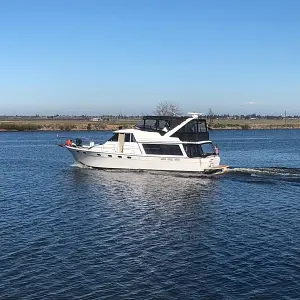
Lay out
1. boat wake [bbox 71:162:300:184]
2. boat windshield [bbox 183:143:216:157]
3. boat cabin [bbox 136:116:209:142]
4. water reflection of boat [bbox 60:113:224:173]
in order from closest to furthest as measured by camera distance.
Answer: boat wake [bbox 71:162:300:184], water reflection of boat [bbox 60:113:224:173], boat windshield [bbox 183:143:216:157], boat cabin [bbox 136:116:209:142]

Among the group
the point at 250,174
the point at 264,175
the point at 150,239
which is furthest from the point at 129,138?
the point at 150,239

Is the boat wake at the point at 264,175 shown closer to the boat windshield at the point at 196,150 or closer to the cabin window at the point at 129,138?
the boat windshield at the point at 196,150

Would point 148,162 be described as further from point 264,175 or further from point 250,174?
point 264,175

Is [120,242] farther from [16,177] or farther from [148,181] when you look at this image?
[16,177]

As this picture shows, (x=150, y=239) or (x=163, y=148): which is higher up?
(x=163, y=148)

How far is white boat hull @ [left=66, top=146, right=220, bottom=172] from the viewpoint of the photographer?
44.0 metres

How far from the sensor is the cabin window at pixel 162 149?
44562 millimetres

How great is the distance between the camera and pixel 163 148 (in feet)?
147

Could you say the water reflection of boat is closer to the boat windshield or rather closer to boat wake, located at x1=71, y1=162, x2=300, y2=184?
the boat windshield

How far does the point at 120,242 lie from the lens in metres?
21.0

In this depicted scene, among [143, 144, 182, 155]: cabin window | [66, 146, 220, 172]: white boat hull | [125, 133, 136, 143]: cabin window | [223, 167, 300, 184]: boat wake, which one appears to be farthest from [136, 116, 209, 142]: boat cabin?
[223, 167, 300, 184]: boat wake

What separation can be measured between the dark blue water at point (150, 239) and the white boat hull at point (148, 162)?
450 centimetres

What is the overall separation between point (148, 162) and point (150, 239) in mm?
23743

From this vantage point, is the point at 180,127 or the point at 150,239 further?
the point at 180,127
